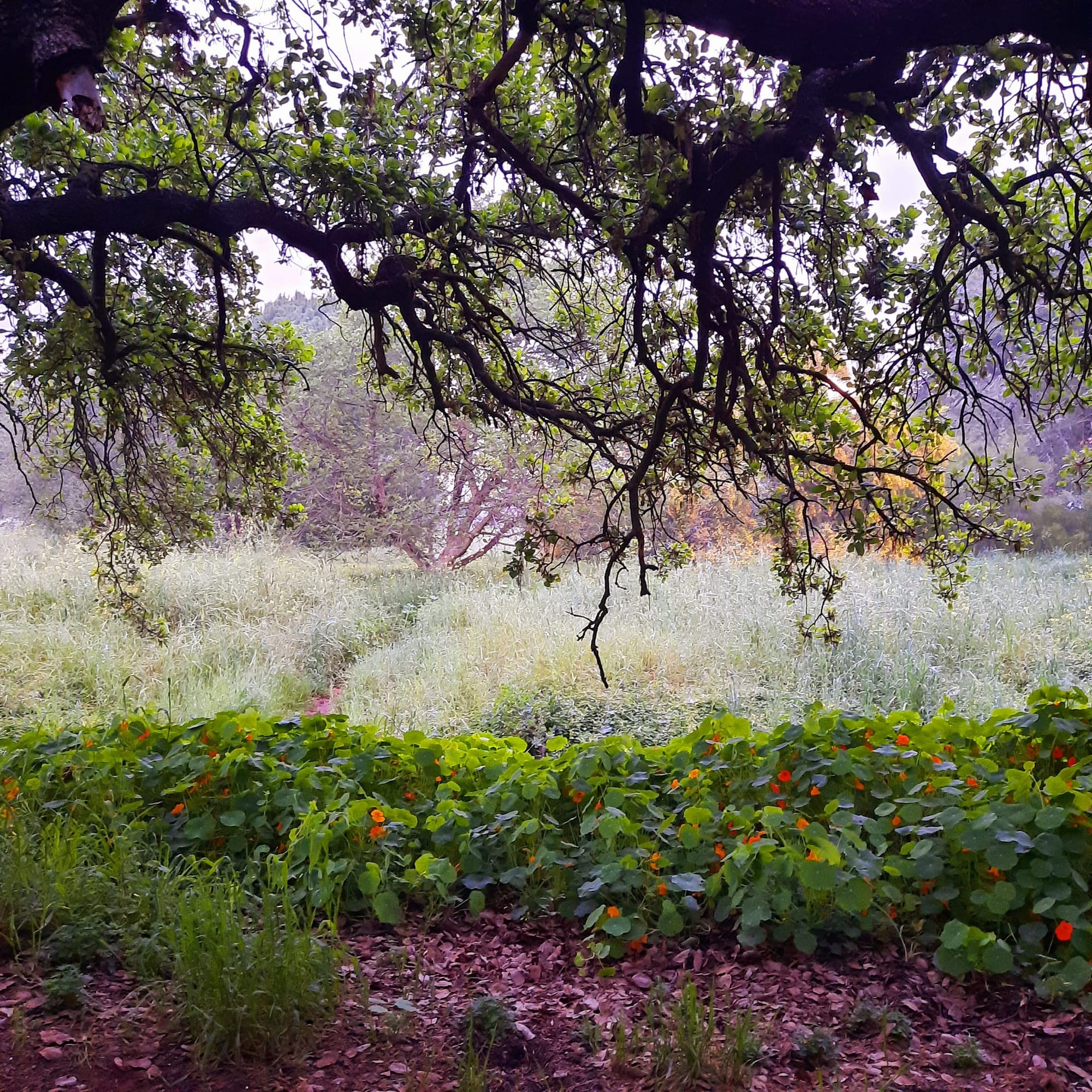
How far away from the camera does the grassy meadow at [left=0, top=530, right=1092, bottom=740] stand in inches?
243

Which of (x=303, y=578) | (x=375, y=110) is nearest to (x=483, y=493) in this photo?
(x=303, y=578)

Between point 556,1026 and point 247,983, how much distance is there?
80 cm

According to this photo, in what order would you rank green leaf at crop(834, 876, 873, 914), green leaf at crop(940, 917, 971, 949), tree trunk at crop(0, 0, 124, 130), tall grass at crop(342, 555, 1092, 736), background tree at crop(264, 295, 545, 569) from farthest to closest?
background tree at crop(264, 295, 545, 569) < tall grass at crop(342, 555, 1092, 736) < green leaf at crop(834, 876, 873, 914) < green leaf at crop(940, 917, 971, 949) < tree trunk at crop(0, 0, 124, 130)

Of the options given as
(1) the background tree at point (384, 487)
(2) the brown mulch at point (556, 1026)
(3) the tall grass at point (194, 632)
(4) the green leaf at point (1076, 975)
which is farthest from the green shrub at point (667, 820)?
(1) the background tree at point (384, 487)

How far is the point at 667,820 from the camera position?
2928 millimetres

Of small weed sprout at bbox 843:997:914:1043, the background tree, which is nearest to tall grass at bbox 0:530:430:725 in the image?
the background tree

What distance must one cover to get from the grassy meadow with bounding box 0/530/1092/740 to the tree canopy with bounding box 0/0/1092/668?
2204 millimetres

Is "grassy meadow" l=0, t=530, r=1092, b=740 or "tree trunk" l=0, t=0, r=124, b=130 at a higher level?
"tree trunk" l=0, t=0, r=124, b=130

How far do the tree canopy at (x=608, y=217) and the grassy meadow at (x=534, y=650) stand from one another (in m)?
2.20

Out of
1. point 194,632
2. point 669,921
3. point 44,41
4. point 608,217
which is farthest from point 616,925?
point 194,632

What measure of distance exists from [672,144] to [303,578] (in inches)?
351

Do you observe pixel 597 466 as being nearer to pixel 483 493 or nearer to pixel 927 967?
pixel 483 493

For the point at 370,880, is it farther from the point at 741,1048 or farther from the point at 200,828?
the point at 741,1048

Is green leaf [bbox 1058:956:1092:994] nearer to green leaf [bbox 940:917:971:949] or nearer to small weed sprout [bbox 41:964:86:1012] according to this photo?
green leaf [bbox 940:917:971:949]
